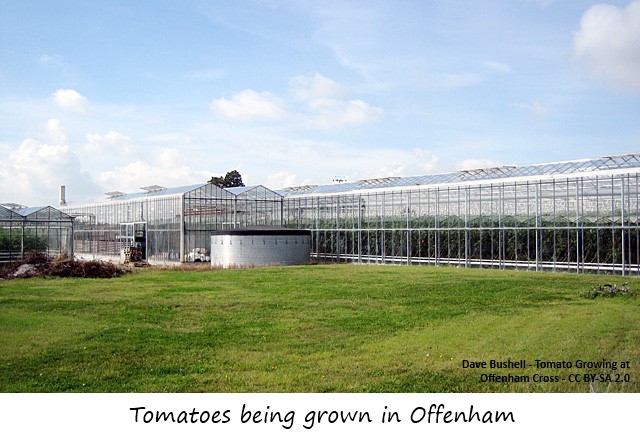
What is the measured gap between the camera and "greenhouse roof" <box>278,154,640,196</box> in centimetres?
3109

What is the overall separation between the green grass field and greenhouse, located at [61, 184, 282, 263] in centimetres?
1897

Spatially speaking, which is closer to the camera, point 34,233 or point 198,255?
point 34,233

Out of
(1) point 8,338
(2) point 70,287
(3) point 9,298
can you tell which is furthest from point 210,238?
(1) point 8,338

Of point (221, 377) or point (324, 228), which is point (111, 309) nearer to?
point (221, 377)

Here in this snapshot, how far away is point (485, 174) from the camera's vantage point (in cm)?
3741

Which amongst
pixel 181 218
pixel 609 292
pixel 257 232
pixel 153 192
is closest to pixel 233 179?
pixel 153 192

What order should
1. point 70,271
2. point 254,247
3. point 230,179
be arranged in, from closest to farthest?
point 70,271, point 254,247, point 230,179

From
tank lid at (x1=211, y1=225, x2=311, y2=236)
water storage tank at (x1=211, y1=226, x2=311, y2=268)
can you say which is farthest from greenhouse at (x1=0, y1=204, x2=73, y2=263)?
tank lid at (x1=211, y1=225, x2=311, y2=236)

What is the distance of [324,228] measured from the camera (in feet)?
149

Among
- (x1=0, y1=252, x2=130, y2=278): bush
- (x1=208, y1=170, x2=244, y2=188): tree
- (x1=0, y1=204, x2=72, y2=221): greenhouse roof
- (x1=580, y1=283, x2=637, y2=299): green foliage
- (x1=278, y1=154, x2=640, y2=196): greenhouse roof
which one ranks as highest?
(x1=208, y1=170, x2=244, y2=188): tree

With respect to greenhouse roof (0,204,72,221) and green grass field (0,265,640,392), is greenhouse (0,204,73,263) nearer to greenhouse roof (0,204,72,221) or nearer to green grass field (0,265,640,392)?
greenhouse roof (0,204,72,221)

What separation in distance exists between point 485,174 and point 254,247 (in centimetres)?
1405

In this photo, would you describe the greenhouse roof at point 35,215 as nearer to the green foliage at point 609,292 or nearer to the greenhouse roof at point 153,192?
the greenhouse roof at point 153,192

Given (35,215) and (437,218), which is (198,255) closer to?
(35,215)
